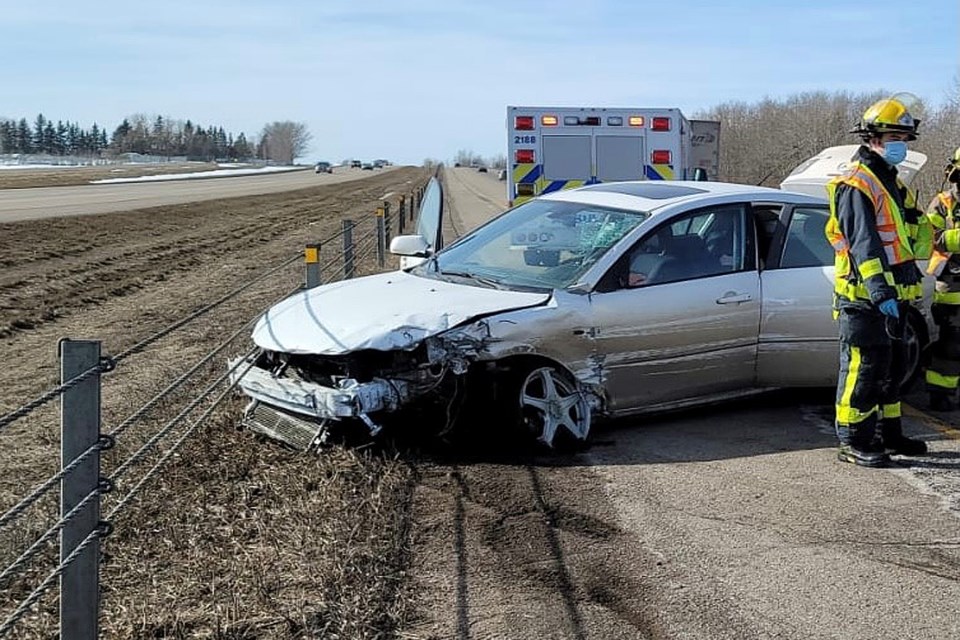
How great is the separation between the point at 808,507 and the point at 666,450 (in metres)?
1.09

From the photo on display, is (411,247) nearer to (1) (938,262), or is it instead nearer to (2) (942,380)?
(1) (938,262)

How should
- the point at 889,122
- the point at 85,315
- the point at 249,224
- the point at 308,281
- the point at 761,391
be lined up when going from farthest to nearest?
1. the point at 249,224
2. the point at 85,315
3. the point at 308,281
4. the point at 761,391
5. the point at 889,122

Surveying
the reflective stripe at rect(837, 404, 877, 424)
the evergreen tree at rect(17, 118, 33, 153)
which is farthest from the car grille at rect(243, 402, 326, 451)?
the evergreen tree at rect(17, 118, 33, 153)

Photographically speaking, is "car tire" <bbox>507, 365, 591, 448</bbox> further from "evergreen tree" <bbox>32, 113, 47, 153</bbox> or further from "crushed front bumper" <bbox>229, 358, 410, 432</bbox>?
"evergreen tree" <bbox>32, 113, 47, 153</bbox>

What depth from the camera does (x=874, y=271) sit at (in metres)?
5.59

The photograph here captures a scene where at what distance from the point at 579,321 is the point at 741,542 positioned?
68.5 inches

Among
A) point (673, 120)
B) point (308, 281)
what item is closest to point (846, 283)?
point (308, 281)

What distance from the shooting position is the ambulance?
14.2 meters

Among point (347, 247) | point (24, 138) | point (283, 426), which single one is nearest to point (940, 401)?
point (283, 426)

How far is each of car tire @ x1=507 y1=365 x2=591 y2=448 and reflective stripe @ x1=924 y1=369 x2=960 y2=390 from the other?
258 cm

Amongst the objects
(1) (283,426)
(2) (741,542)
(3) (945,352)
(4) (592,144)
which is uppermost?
(4) (592,144)

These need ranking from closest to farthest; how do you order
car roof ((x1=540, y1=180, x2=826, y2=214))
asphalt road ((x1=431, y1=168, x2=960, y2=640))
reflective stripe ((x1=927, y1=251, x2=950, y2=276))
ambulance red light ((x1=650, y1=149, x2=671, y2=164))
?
asphalt road ((x1=431, y1=168, x2=960, y2=640)) → car roof ((x1=540, y1=180, x2=826, y2=214)) → reflective stripe ((x1=927, y1=251, x2=950, y2=276)) → ambulance red light ((x1=650, y1=149, x2=671, y2=164))

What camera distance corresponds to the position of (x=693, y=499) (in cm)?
527

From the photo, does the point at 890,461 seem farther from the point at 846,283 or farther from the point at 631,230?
the point at 631,230
